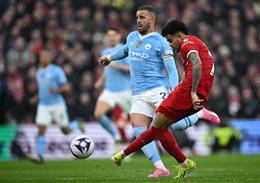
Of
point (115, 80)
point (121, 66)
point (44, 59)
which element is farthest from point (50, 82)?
point (121, 66)

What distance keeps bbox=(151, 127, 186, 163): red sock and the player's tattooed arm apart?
3.21 feet

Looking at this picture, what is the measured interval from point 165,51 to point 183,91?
1.56 meters

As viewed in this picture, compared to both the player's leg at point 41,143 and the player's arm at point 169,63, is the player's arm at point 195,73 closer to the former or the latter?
the player's arm at point 169,63

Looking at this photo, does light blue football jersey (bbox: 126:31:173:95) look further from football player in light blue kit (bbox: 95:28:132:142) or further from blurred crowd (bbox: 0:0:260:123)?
blurred crowd (bbox: 0:0:260:123)

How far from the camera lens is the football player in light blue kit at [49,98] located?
18797 millimetres

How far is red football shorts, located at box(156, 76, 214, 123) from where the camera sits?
36.1 feet

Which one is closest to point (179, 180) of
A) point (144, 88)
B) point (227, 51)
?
point (144, 88)

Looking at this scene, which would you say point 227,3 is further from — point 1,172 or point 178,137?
point 1,172

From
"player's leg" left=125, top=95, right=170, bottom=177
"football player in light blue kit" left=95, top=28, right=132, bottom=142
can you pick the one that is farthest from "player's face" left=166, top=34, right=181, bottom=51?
"football player in light blue kit" left=95, top=28, right=132, bottom=142

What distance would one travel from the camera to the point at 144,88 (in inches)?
496

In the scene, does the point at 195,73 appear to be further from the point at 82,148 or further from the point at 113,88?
the point at 113,88

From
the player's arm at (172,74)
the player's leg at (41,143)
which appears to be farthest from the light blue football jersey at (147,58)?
the player's leg at (41,143)

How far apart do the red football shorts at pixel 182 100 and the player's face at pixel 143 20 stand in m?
1.75

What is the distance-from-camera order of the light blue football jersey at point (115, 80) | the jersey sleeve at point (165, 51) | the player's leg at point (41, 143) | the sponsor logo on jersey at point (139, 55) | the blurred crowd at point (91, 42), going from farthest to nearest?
the blurred crowd at point (91, 42)
the light blue football jersey at point (115, 80)
the player's leg at point (41, 143)
the sponsor logo on jersey at point (139, 55)
the jersey sleeve at point (165, 51)
